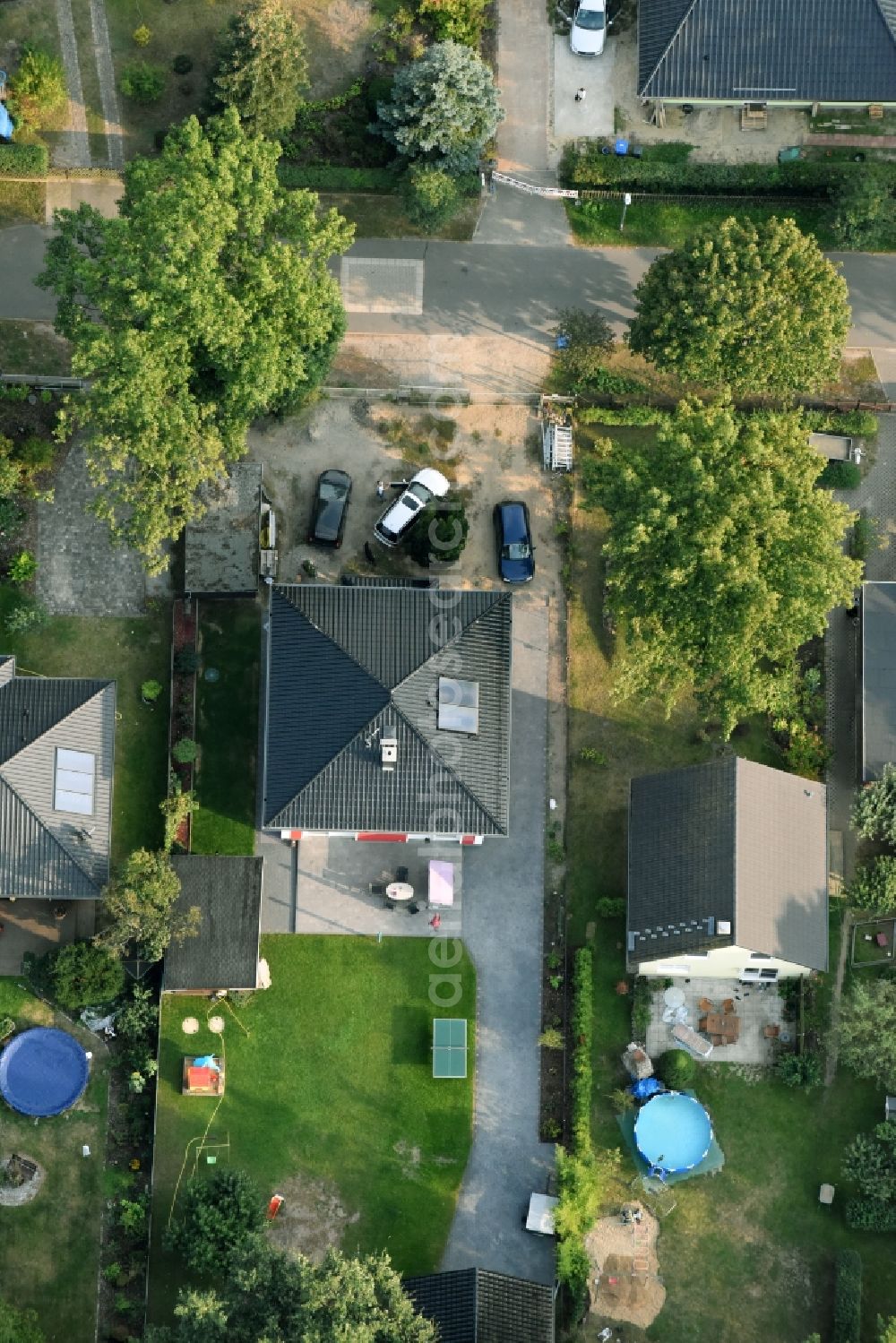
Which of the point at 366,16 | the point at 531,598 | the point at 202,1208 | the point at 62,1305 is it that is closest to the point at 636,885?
the point at 531,598

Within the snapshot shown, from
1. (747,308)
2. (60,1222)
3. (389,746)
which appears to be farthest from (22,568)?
(747,308)

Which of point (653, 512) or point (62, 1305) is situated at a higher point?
point (653, 512)

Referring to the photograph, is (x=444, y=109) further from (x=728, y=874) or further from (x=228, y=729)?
(x=728, y=874)

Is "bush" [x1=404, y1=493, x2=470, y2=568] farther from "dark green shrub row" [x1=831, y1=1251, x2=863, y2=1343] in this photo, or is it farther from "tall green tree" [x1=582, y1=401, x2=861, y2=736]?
"dark green shrub row" [x1=831, y1=1251, x2=863, y2=1343]

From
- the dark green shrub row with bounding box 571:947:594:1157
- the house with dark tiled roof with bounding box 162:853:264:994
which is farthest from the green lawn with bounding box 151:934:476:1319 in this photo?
the dark green shrub row with bounding box 571:947:594:1157

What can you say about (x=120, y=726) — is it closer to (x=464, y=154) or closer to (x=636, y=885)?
(x=636, y=885)

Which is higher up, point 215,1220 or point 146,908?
point 146,908
